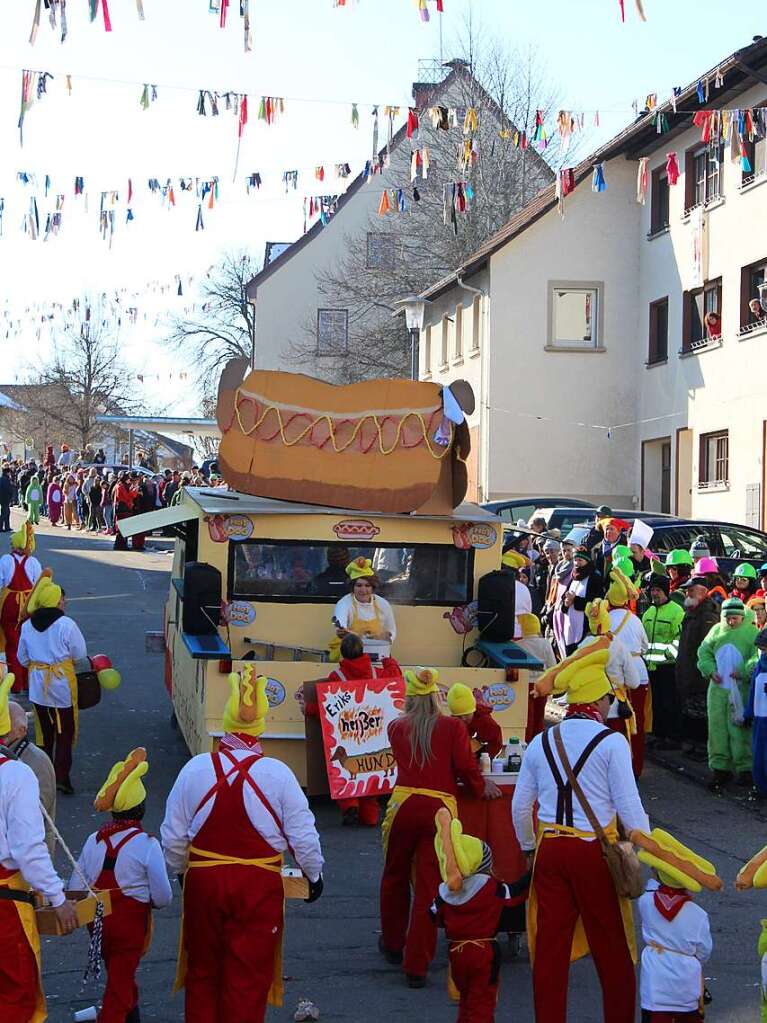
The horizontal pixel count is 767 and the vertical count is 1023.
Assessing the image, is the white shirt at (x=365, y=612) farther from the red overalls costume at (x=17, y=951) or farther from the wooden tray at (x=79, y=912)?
the red overalls costume at (x=17, y=951)

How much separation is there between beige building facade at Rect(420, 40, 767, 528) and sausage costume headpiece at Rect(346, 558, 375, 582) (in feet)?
62.6

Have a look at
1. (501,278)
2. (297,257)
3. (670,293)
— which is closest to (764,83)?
(670,293)

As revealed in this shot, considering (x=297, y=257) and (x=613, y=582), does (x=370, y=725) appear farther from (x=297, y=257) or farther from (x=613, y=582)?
(x=297, y=257)

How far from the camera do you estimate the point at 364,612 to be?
Result: 36.4 feet

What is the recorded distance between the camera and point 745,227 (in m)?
27.5

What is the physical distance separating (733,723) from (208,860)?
7.12 meters

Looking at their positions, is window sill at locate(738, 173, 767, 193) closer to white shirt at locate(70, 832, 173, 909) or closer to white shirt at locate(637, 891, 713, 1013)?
white shirt at locate(637, 891, 713, 1013)

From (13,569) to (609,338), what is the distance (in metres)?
22.1

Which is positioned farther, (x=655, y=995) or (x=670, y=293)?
(x=670, y=293)

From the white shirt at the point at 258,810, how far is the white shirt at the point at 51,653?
5.26 m

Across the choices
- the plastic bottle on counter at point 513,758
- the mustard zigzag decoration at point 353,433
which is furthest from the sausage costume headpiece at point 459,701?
the mustard zigzag decoration at point 353,433

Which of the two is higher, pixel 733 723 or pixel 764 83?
pixel 764 83

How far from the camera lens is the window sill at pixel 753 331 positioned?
87.3 feet

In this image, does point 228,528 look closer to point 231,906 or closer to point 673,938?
point 231,906
